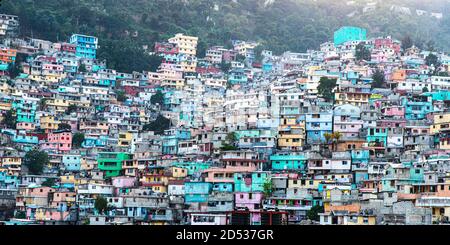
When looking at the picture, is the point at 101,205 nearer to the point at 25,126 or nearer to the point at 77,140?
the point at 77,140

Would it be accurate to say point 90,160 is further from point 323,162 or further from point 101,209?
point 323,162

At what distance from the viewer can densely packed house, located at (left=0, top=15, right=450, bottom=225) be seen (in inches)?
714

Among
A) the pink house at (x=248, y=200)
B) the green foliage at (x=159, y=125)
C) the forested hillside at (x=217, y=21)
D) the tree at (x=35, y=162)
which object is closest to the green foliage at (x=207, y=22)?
the forested hillside at (x=217, y=21)

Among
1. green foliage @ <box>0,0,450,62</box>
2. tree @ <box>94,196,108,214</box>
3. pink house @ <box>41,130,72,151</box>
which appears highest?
green foliage @ <box>0,0,450,62</box>

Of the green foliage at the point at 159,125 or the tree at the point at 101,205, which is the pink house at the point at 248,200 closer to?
the tree at the point at 101,205

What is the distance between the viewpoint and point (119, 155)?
22344mm

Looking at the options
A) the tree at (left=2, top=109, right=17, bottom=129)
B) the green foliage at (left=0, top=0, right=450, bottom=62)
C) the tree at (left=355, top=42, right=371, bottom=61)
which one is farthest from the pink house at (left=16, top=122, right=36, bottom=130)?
the tree at (left=355, top=42, right=371, bottom=61)

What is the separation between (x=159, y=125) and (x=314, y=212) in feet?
35.1

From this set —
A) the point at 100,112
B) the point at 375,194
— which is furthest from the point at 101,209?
the point at 100,112

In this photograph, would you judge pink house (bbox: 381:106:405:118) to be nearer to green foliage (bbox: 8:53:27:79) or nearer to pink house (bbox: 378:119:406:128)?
pink house (bbox: 378:119:406:128)

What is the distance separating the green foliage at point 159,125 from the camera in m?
27.0

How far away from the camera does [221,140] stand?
22.6 meters

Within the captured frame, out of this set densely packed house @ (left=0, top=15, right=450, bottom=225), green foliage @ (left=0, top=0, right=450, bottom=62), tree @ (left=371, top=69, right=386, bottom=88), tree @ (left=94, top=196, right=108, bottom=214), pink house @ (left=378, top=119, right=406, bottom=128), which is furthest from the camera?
green foliage @ (left=0, top=0, right=450, bottom=62)

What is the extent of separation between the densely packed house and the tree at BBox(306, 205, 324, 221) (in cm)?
2
